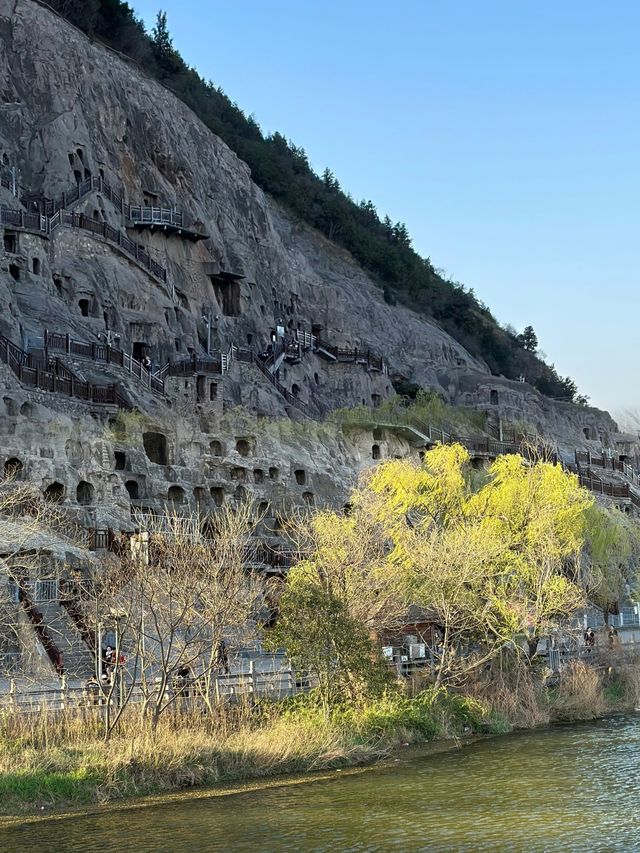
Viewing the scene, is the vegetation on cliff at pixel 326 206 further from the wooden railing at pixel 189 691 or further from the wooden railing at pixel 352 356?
the wooden railing at pixel 189 691

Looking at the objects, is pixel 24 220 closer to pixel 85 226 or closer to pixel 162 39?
pixel 85 226

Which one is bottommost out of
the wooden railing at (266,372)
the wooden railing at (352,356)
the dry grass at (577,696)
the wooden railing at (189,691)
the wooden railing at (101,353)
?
the dry grass at (577,696)

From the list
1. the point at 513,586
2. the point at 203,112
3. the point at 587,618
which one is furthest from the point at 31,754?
the point at 203,112

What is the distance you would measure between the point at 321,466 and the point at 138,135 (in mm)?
31792

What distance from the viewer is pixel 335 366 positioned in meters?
76.7

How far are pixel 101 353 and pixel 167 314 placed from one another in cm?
1308

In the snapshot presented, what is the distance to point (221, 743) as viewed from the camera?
28.2 m

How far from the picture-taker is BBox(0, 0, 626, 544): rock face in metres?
45.9

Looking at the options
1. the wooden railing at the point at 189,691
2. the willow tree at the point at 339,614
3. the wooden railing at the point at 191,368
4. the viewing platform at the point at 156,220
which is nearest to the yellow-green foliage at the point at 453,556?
the willow tree at the point at 339,614

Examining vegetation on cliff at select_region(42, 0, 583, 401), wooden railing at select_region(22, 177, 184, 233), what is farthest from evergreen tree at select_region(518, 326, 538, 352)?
wooden railing at select_region(22, 177, 184, 233)

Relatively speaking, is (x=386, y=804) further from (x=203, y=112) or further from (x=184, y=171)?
(x=203, y=112)

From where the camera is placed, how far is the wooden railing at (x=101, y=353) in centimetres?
4938

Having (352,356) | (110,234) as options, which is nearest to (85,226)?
(110,234)

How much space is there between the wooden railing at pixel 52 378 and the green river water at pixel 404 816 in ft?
72.2
